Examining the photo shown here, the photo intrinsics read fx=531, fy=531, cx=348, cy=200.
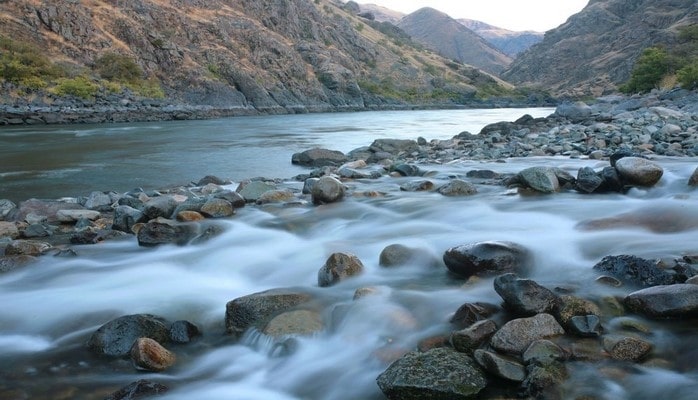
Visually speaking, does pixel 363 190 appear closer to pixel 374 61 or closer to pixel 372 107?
pixel 372 107

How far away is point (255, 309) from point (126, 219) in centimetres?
393

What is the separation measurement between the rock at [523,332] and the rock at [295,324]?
1.44 meters

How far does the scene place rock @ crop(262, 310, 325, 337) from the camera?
4.18 m

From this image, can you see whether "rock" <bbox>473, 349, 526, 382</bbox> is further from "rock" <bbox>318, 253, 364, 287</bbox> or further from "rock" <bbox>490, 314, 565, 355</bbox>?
"rock" <bbox>318, 253, 364, 287</bbox>

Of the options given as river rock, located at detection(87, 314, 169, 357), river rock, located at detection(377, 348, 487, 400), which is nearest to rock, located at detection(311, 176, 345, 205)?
river rock, located at detection(87, 314, 169, 357)

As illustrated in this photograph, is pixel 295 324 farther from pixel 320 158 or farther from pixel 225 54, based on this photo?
pixel 225 54

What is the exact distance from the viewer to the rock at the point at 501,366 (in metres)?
3.14

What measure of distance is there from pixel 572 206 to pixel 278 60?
68297mm

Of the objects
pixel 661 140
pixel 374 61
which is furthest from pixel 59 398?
pixel 374 61

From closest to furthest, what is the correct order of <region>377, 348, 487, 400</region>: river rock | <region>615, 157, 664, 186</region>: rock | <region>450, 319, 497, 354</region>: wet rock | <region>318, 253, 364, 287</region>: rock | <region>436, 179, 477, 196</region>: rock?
<region>377, 348, 487, 400</region>: river rock
<region>450, 319, 497, 354</region>: wet rock
<region>318, 253, 364, 287</region>: rock
<region>615, 157, 664, 186</region>: rock
<region>436, 179, 477, 196</region>: rock

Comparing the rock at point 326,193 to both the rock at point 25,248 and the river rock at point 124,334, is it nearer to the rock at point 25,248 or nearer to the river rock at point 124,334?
the rock at point 25,248

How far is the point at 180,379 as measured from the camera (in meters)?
3.69

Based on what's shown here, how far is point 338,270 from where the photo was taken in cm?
525

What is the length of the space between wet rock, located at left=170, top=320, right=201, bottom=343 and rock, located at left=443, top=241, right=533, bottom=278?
2477 millimetres
